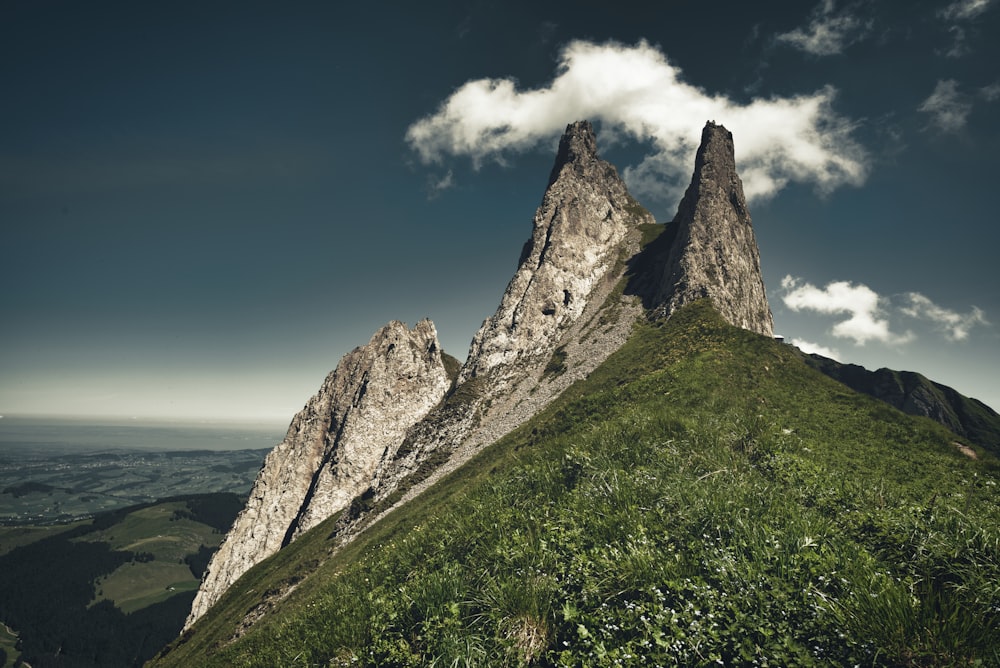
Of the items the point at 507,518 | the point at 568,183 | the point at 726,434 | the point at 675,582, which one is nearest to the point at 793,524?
the point at 675,582

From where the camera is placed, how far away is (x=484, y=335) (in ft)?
310

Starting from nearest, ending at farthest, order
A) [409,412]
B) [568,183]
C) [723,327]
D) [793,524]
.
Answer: [793,524]
[723,327]
[409,412]
[568,183]

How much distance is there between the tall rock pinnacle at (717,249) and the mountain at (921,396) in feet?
169

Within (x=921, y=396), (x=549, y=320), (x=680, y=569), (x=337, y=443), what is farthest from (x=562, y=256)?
(x=921, y=396)

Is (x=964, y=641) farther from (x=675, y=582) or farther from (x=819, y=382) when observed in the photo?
(x=819, y=382)

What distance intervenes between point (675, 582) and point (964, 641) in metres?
3.91

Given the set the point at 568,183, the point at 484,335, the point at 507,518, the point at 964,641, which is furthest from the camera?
the point at 568,183

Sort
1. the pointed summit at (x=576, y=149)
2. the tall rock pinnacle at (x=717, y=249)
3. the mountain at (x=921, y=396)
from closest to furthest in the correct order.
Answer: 1. the tall rock pinnacle at (x=717, y=249)
2. the pointed summit at (x=576, y=149)
3. the mountain at (x=921, y=396)

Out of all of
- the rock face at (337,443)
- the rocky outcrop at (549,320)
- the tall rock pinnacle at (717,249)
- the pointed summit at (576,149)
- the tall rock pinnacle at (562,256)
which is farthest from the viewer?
the pointed summit at (576,149)

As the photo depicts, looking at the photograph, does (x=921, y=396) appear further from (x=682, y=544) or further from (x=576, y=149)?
(x=682, y=544)

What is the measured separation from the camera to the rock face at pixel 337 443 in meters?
91.3

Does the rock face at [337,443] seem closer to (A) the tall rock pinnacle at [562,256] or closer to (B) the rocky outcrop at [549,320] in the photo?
(B) the rocky outcrop at [549,320]

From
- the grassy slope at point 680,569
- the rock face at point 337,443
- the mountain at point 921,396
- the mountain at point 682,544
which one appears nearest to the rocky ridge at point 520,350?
the rock face at point 337,443

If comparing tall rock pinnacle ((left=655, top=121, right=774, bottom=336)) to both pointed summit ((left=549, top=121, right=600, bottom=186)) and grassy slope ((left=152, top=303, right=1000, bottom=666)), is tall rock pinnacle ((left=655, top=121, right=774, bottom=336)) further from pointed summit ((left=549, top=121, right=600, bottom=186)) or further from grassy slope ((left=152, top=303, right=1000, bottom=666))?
grassy slope ((left=152, top=303, right=1000, bottom=666))
